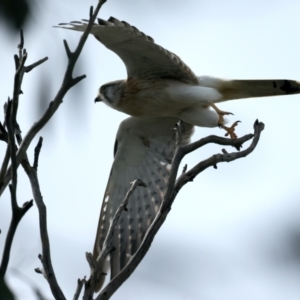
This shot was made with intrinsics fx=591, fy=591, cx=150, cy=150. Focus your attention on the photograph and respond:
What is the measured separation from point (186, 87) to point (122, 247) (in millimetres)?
1584

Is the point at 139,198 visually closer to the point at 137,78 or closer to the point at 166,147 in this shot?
the point at 166,147

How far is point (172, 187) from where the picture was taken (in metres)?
2.73

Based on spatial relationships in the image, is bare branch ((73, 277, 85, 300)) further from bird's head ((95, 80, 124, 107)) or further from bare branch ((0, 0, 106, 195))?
bird's head ((95, 80, 124, 107))

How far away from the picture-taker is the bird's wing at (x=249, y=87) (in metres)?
4.60

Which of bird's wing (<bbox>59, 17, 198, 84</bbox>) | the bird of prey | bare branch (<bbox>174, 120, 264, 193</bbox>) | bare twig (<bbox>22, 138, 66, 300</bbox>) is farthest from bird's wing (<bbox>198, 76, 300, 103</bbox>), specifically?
bare twig (<bbox>22, 138, 66, 300</bbox>)

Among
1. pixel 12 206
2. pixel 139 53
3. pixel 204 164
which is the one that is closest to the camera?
pixel 12 206

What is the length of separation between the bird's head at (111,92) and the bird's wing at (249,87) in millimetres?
698

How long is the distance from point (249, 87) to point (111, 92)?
1217 mm

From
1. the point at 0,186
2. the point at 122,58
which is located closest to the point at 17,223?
the point at 0,186

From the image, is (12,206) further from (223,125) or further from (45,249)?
(223,125)

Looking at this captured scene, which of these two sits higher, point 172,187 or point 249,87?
point 249,87

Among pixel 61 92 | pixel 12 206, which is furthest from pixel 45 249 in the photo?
pixel 61 92

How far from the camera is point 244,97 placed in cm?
483

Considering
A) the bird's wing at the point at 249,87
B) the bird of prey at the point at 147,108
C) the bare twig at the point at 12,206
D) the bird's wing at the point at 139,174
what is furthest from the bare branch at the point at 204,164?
the bird's wing at the point at 139,174
